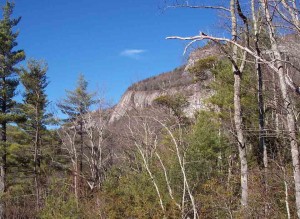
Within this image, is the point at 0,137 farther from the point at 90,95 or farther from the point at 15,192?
the point at 90,95

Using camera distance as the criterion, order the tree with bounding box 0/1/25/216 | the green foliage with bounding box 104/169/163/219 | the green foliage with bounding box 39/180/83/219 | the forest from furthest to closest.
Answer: the tree with bounding box 0/1/25/216 → the green foliage with bounding box 104/169/163/219 → the green foliage with bounding box 39/180/83/219 → the forest

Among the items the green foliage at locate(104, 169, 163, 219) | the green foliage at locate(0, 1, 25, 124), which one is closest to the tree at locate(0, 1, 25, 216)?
the green foliage at locate(0, 1, 25, 124)

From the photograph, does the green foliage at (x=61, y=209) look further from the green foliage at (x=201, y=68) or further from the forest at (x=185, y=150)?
the green foliage at (x=201, y=68)

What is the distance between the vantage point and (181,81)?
41.1m

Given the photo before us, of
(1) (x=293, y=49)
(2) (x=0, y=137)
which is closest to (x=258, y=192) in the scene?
(1) (x=293, y=49)

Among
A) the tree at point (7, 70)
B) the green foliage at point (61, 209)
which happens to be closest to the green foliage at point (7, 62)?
the tree at point (7, 70)

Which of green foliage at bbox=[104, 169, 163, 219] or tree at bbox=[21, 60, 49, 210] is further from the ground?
tree at bbox=[21, 60, 49, 210]

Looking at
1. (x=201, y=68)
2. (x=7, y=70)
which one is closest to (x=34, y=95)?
(x=7, y=70)

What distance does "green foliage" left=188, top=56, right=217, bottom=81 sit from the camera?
29.5 meters

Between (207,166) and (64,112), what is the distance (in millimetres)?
20109

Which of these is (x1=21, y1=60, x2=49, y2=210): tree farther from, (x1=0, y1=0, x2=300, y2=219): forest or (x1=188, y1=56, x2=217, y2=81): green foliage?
(x1=188, y1=56, x2=217, y2=81): green foliage

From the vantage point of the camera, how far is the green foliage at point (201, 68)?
96.7ft

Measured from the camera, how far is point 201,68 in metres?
31.3

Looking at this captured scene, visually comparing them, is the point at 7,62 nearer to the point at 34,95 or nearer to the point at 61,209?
the point at 34,95
